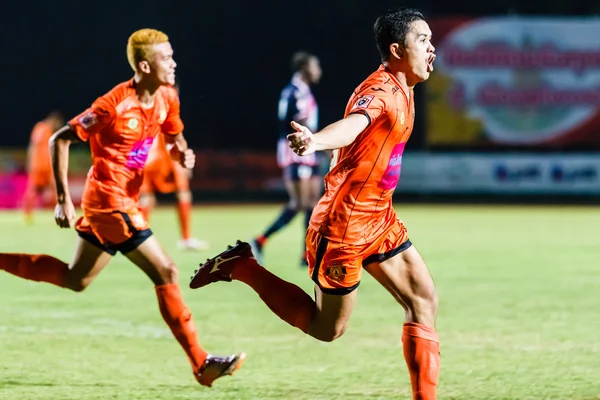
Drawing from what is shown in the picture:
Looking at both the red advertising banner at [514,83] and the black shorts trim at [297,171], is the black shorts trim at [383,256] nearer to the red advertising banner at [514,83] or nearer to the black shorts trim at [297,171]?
the black shorts trim at [297,171]

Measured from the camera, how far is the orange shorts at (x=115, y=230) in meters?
6.23

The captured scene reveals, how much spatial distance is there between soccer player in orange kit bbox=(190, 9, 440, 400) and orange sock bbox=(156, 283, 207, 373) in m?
1.02

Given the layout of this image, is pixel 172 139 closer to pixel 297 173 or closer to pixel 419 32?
pixel 419 32

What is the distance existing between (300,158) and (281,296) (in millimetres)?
6151

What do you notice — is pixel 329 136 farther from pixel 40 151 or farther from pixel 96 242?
pixel 40 151

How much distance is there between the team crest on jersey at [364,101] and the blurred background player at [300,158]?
6.56 m

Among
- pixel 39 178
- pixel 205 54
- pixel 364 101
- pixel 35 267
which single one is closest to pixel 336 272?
pixel 364 101

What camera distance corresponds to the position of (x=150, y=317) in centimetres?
858

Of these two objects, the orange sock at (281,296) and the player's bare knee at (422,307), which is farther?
the orange sock at (281,296)

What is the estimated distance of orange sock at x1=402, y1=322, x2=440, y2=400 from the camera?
199 inches

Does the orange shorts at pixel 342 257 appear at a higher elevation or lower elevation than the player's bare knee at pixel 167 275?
higher

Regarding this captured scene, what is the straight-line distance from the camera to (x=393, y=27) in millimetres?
5090

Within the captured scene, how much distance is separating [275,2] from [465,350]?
19.8 meters

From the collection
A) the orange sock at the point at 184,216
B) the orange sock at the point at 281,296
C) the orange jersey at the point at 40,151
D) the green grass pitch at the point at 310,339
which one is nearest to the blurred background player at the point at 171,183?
the orange sock at the point at 184,216
